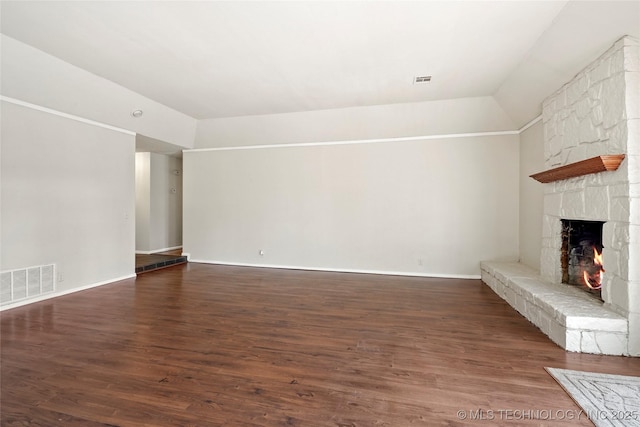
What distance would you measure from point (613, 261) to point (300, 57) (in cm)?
374

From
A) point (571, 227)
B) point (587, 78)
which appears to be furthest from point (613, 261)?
point (587, 78)

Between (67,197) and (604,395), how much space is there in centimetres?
618

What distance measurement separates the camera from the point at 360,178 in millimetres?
5758

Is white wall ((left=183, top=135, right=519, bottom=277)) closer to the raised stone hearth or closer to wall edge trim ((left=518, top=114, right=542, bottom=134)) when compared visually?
wall edge trim ((left=518, top=114, right=542, bottom=134))

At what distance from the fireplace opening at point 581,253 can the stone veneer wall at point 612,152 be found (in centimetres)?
26

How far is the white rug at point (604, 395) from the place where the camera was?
1.69m

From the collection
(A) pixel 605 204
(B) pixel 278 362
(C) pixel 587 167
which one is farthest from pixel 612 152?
(B) pixel 278 362

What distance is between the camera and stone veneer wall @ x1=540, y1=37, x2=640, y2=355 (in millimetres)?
2438

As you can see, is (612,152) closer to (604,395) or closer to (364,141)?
(604,395)

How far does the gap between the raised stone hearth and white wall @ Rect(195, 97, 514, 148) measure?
2755 mm

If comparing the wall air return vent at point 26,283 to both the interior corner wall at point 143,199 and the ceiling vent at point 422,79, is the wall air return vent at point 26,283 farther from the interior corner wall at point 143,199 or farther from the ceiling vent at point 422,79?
the ceiling vent at point 422,79

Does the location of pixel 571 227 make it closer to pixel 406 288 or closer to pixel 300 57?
pixel 406 288

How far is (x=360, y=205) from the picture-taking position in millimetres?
5766

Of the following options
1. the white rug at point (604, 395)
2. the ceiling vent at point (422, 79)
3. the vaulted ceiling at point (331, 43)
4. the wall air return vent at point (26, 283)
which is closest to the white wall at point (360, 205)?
the vaulted ceiling at point (331, 43)
